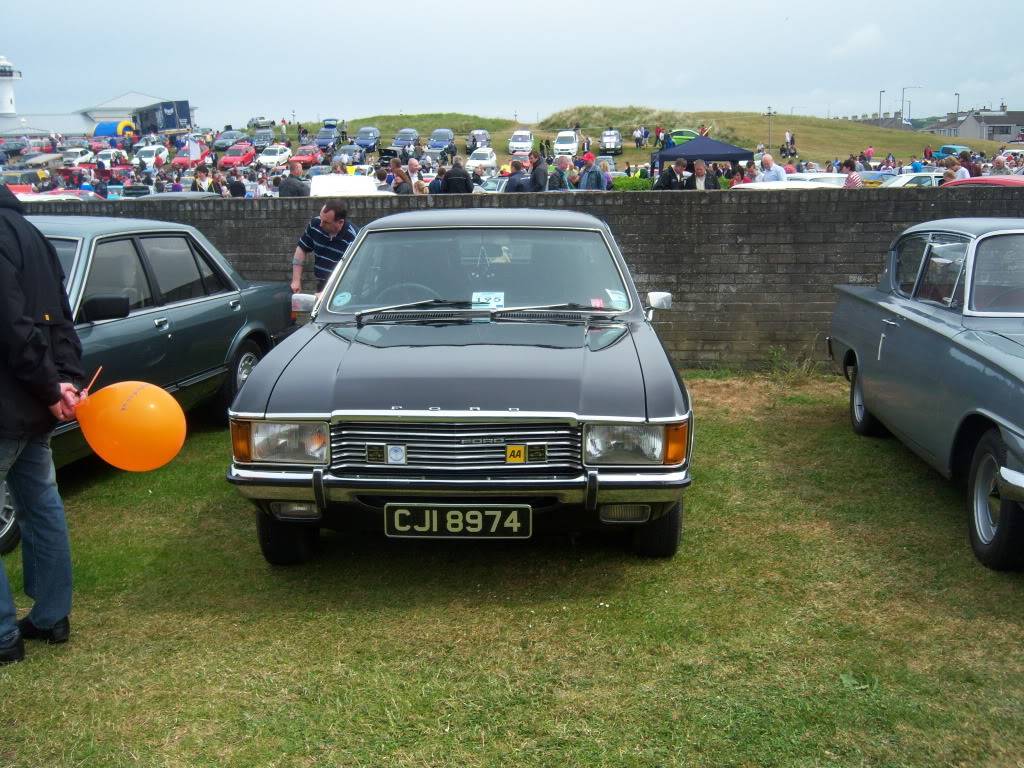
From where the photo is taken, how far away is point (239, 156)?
2197 inches

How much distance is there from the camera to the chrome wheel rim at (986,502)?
465 cm

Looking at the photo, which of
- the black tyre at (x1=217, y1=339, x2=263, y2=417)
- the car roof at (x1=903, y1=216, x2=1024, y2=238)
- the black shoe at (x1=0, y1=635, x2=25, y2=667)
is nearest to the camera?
the black shoe at (x1=0, y1=635, x2=25, y2=667)

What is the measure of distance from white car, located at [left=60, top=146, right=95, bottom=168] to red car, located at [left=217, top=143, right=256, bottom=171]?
857 centimetres

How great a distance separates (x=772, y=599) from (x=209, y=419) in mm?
4828

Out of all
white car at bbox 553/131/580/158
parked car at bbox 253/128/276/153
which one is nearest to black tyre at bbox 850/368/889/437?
white car at bbox 553/131/580/158

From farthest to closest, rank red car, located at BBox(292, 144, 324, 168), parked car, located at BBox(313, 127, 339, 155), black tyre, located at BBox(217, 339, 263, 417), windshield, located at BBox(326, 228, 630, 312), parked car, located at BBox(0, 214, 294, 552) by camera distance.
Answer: parked car, located at BBox(313, 127, 339, 155) → red car, located at BBox(292, 144, 324, 168) → black tyre, located at BBox(217, 339, 263, 417) → parked car, located at BBox(0, 214, 294, 552) → windshield, located at BBox(326, 228, 630, 312)

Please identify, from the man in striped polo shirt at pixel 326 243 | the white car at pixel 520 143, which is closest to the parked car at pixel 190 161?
the white car at pixel 520 143

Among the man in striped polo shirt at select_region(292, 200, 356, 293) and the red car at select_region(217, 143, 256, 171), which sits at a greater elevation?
the man in striped polo shirt at select_region(292, 200, 356, 293)

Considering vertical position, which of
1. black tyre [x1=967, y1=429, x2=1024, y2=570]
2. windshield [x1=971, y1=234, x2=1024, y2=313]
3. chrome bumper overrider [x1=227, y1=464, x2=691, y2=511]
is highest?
windshield [x1=971, y1=234, x2=1024, y2=313]

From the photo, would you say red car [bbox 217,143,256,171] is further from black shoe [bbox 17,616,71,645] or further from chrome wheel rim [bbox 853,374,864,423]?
black shoe [bbox 17,616,71,645]

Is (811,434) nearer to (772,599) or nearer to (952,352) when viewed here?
(952,352)

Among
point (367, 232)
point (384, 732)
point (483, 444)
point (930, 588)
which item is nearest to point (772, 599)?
point (930, 588)

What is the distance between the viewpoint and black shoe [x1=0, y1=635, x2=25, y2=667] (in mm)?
3791

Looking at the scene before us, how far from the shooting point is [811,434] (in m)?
7.22
